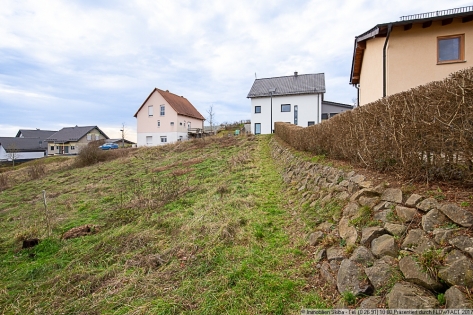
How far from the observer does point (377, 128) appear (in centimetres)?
424

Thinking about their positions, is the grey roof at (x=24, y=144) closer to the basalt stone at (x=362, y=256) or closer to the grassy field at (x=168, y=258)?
the grassy field at (x=168, y=258)

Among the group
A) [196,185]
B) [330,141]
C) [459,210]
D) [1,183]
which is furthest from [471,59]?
[1,183]

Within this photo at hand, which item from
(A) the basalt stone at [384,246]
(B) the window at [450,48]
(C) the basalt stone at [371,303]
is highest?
(B) the window at [450,48]

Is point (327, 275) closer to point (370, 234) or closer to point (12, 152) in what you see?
point (370, 234)

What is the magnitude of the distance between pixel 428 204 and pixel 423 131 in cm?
105

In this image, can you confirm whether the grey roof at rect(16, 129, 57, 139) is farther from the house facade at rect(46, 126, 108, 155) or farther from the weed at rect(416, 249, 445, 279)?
the weed at rect(416, 249, 445, 279)

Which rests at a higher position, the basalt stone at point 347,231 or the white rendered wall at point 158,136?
the white rendered wall at point 158,136

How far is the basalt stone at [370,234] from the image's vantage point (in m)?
2.94

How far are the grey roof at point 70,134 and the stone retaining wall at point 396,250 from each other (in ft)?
178

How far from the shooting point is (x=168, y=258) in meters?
4.07

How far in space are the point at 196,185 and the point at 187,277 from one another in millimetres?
5369

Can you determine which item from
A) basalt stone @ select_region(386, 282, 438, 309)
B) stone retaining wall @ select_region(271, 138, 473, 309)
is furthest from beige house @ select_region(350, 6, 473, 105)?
basalt stone @ select_region(386, 282, 438, 309)

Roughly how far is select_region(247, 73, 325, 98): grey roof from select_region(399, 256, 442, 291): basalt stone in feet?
85.4

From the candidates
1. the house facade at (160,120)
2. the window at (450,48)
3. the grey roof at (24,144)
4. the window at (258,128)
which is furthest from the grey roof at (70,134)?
the window at (450,48)
